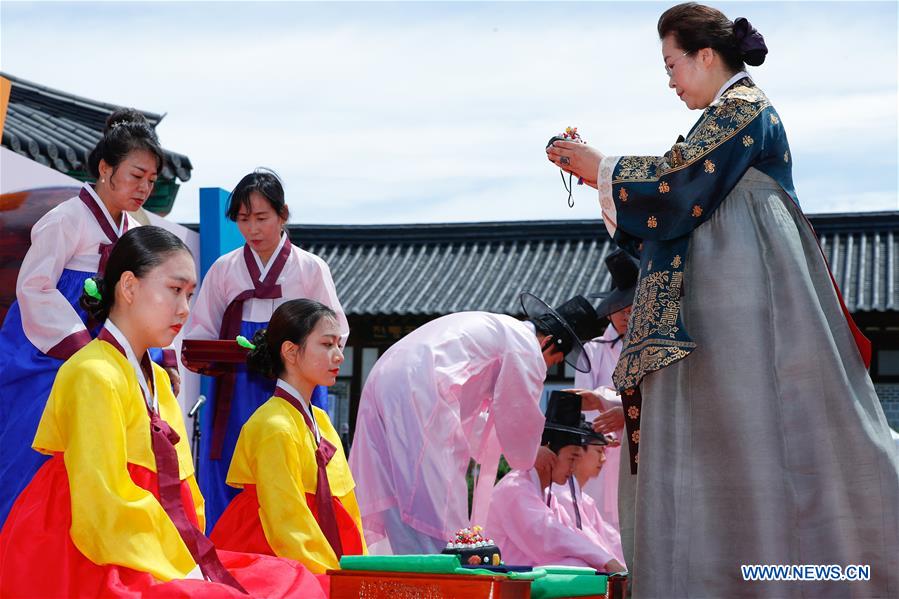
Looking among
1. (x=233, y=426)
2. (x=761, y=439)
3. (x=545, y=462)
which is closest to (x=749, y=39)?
(x=761, y=439)

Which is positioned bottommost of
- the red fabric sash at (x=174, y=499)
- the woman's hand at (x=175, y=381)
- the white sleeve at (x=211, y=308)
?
the red fabric sash at (x=174, y=499)

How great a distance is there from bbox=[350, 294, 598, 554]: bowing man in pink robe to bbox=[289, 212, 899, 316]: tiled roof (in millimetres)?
8623

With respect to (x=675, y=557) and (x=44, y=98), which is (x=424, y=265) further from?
(x=675, y=557)

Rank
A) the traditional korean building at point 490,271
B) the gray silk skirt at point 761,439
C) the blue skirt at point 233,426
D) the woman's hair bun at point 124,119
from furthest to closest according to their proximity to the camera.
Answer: the traditional korean building at point 490,271 → the blue skirt at point 233,426 → the woman's hair bun at point 124,119 → the gray silk skirt at point 761,439

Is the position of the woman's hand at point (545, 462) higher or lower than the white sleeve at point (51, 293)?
lower

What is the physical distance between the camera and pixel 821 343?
321cm

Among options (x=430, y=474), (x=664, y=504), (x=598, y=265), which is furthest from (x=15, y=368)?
(x=598, y=265)

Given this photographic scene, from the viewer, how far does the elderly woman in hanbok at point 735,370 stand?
312 cm

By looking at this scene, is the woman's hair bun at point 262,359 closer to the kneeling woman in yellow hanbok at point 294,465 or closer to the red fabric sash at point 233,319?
the kneeling woman in yellow hanbok at point 294,465

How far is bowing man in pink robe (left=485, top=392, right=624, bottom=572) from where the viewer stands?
5.61m

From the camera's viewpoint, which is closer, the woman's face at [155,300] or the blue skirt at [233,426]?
the woman's face at [155,300]

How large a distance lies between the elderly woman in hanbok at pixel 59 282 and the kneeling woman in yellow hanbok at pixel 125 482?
0.92 m

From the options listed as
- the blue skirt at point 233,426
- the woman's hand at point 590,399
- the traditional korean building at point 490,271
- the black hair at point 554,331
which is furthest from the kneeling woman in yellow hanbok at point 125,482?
the traditional korean building at point 490,271

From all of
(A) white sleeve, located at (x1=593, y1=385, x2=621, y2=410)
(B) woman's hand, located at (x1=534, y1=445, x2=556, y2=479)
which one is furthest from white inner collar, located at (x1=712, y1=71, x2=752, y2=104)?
(B) woman's hand, located at (x1=534, y1=445, x2=556, y2=479)
